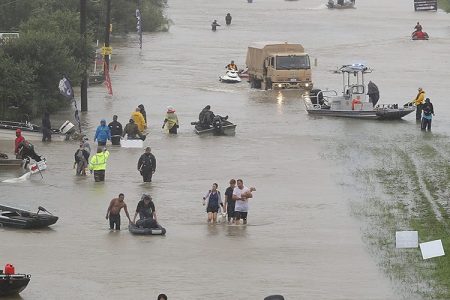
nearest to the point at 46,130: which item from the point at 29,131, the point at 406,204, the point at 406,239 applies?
the point at 29,131

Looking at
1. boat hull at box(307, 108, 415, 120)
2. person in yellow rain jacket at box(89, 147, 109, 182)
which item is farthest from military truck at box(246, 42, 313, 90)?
person in yellow rain jacket at box(89, 147, 109, 182)

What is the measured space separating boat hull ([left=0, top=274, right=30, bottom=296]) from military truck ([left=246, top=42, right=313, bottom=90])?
1510 inches

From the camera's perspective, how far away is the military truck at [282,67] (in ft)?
199

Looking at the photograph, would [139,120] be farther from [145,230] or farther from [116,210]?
[145,230]

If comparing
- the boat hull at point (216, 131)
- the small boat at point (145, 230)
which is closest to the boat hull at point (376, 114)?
the boat hull at point (216, 131)

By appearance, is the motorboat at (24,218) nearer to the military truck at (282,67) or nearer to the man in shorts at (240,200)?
the man in shorts at (240,200)

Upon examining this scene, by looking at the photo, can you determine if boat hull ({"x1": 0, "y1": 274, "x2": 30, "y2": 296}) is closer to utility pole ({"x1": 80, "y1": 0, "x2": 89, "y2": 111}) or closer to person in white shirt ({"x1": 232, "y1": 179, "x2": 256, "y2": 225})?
person in white shirt ({"x1": 232, "y1": 179, "x2": 256, "y2": 225})


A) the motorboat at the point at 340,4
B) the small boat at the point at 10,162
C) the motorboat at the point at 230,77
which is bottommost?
the motorboat at the point at 340,4

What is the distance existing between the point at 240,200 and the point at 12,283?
8.25 m

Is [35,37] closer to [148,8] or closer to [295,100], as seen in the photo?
[295,100]

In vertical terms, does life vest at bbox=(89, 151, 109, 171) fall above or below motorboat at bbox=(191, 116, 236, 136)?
above

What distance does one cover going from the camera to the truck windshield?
199 ft

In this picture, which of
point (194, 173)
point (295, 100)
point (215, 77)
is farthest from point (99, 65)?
point (194, 173)

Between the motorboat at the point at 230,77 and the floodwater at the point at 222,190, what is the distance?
2.74ft
